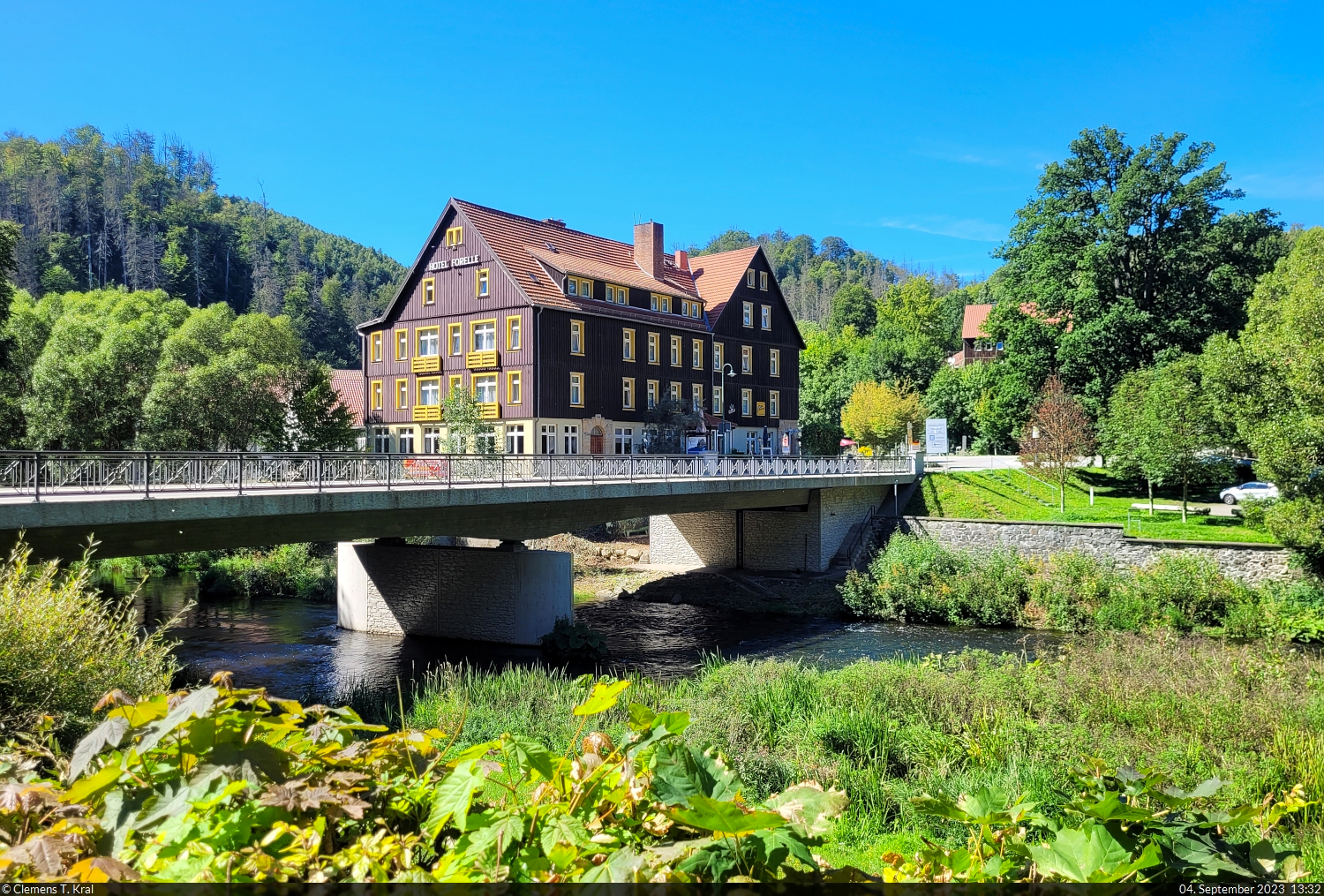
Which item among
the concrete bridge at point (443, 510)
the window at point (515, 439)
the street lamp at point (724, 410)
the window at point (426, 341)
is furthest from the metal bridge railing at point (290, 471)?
the window at point (426, 341)

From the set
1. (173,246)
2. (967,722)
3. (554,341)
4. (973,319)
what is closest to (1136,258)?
(554,341)

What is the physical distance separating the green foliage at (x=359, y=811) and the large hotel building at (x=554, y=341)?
37529 millimetres

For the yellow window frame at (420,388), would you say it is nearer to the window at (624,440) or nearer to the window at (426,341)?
the window at (426,341)

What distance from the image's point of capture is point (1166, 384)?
121 feet

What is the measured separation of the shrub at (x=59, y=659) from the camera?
8062mm

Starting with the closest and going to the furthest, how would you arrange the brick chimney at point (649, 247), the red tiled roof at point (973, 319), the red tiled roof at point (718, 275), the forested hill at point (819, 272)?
the brick chimney at point (649, 247) → the red tiled roof at point (718, 275) → the red tiled roof at point (973, 319) → the forested hill at point (819, 272)

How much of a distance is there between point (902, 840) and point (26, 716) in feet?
25.0

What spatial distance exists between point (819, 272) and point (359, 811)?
17359 cm

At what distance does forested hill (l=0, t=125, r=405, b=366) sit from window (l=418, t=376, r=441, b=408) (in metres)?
51.8

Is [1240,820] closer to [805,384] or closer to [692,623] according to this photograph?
[692,623]

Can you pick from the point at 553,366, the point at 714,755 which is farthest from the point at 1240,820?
the point at 553,366

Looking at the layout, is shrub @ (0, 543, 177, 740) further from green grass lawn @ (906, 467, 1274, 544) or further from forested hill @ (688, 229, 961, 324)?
forested hill @ (688, 229, 961, 324)

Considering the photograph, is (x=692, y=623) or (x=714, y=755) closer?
(x=714, y=755)

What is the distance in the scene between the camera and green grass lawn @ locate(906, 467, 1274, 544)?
3700 centimetres
